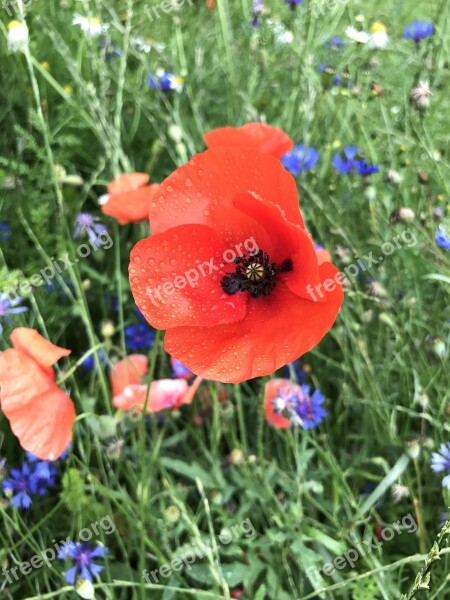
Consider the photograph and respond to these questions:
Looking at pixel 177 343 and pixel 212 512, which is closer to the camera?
pixel 177 343

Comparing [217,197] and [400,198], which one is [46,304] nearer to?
[217,197]

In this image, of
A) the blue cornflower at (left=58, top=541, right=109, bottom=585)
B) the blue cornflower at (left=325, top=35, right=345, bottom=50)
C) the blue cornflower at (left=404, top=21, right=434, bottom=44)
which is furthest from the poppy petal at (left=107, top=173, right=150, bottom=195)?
the blue cornflower at (left=325, top=35, right=345, bottom=50)

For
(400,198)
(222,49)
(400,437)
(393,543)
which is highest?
(222,49)

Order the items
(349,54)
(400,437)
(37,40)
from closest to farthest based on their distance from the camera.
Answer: (400,437)
(349,54)
(37,40)

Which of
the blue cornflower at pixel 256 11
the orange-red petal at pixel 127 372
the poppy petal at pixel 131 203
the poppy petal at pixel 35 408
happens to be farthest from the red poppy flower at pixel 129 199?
the blue cornflower at pixel 256 11

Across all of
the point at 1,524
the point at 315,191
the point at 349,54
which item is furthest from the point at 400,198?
the point at 1,524

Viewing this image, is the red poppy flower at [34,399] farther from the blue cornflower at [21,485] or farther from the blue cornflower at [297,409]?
the blue cornflower at [297,409]
